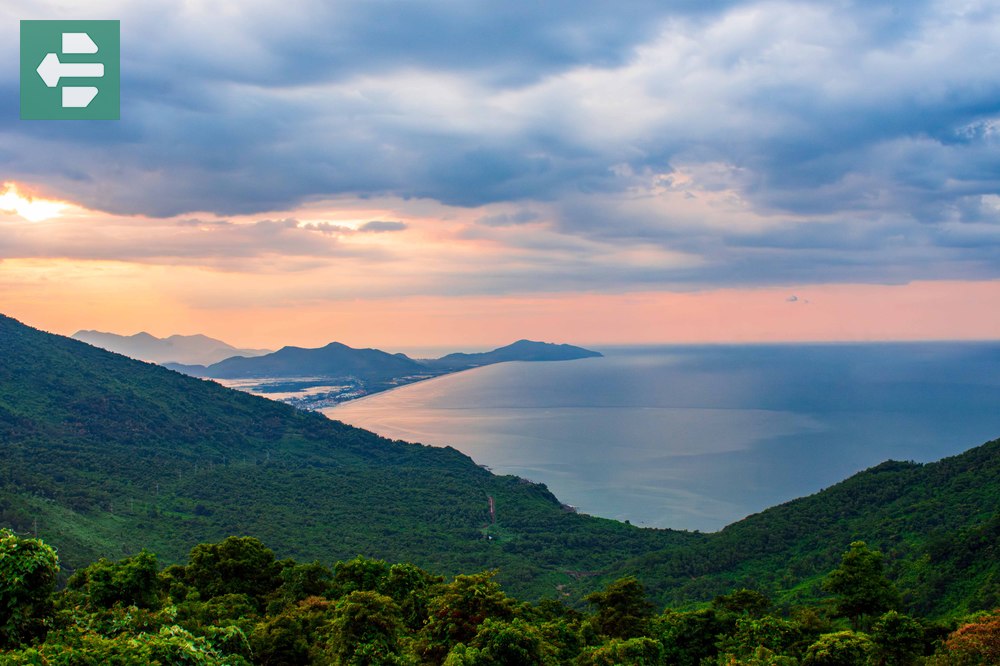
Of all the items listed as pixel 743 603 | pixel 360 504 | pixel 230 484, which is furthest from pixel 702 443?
pixel 743 603

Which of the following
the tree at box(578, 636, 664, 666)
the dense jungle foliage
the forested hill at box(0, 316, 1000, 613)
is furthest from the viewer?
the forested hill at box(0, 316, 1000, 613)

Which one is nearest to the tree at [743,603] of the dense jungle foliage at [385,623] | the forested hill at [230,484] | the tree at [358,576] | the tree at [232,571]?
the dense jungle foliage at [385,623]

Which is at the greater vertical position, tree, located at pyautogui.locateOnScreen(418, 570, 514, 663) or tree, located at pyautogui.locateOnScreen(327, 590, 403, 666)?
tree, located at pyautogui.locateOnScreen(327, 590, 403, 666)

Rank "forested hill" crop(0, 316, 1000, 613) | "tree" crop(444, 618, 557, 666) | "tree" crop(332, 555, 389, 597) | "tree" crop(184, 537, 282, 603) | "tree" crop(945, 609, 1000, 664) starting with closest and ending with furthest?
1. "tree" crop(444, 618, 557, 666)
2. "tree" crop(945, 609, 1000, 664)
3. "tree" crop(332, 555, 389, 597)
4. "tree" crop(184, 537, 282, 603)
5. "forested hill" crop(0, 316, 1000, 613)

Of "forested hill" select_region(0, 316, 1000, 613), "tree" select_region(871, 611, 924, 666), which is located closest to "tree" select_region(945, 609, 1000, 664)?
"tree" select_region(871, 611, 924, 666)

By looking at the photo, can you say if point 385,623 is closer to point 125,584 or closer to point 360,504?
point 125,584

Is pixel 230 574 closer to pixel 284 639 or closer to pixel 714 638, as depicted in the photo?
pixel 284 639

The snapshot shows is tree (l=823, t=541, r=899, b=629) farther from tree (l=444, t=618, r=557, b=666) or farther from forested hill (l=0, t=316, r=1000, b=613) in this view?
tree (l=444, t=618, r=557, b=666)

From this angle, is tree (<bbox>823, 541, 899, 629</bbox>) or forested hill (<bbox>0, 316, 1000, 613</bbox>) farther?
forested hill (<bbox>0, 316, 1000, 613</bbox>)
